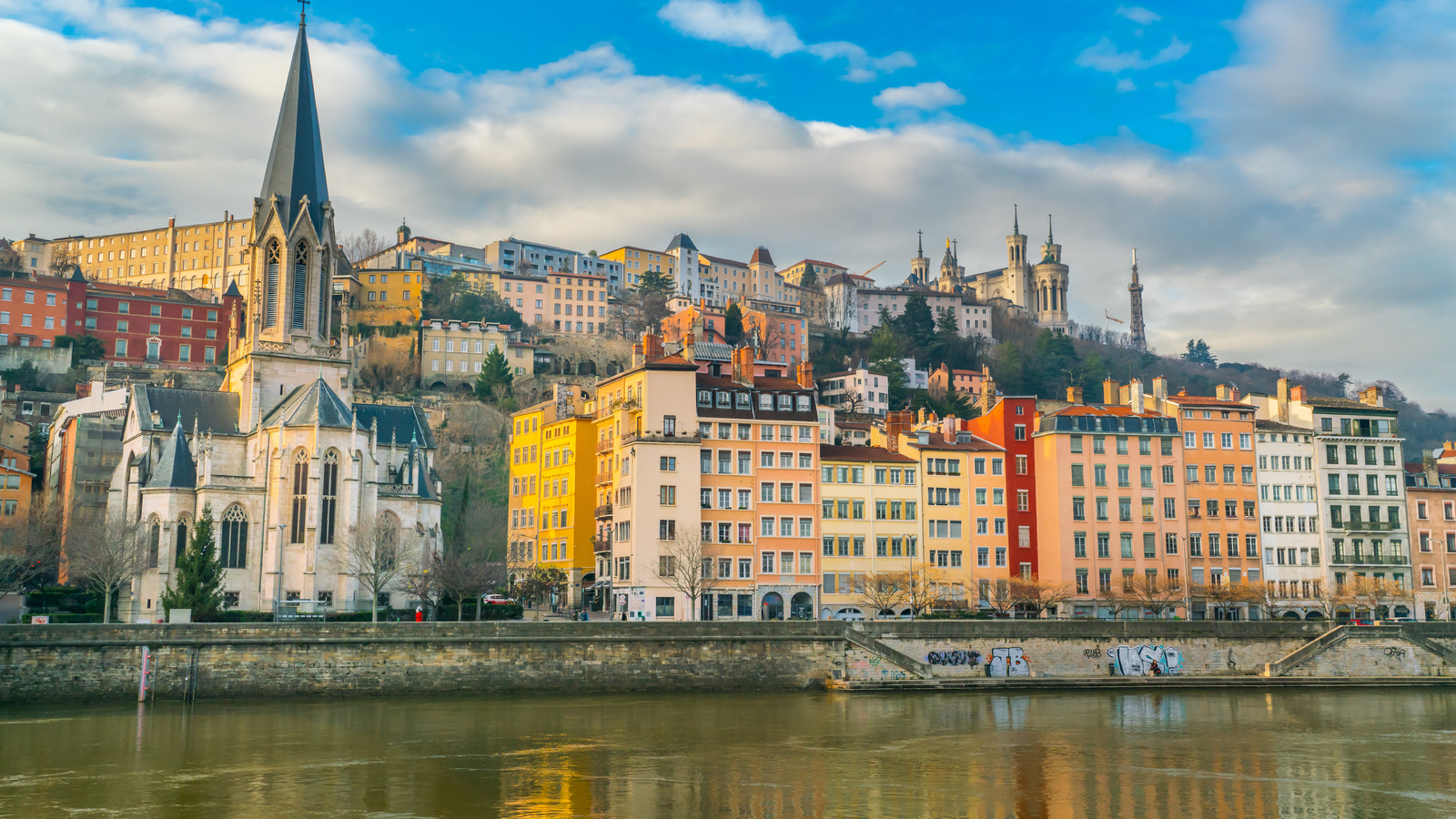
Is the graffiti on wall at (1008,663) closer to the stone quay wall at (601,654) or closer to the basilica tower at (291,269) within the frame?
the stone quay wall at (601,654)

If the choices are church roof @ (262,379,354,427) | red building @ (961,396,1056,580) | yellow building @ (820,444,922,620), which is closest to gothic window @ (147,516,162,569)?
church roof @ (262,379,354,427)

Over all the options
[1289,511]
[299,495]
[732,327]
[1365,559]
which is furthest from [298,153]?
[732,327]

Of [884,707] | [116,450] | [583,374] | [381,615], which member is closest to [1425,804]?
[884,707]

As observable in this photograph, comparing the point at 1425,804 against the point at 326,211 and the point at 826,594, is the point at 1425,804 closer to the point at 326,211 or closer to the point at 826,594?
the point at 826,594

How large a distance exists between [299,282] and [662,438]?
2461 cm

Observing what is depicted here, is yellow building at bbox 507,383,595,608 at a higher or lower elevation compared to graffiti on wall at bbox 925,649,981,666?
higher

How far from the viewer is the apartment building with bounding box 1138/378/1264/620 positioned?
73.2 metres

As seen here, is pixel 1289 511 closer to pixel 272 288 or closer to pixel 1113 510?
pixel 1113 510

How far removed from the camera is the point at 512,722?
144ft

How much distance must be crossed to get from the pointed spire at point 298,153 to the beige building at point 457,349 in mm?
54938

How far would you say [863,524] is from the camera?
69.9 m

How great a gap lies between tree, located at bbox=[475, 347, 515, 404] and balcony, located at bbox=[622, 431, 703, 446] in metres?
52.9

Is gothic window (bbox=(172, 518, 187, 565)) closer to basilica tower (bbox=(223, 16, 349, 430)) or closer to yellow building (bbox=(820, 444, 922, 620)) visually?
basilica tower (bbox=(223, 16, 349, 430))

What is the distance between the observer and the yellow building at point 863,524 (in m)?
68.6
